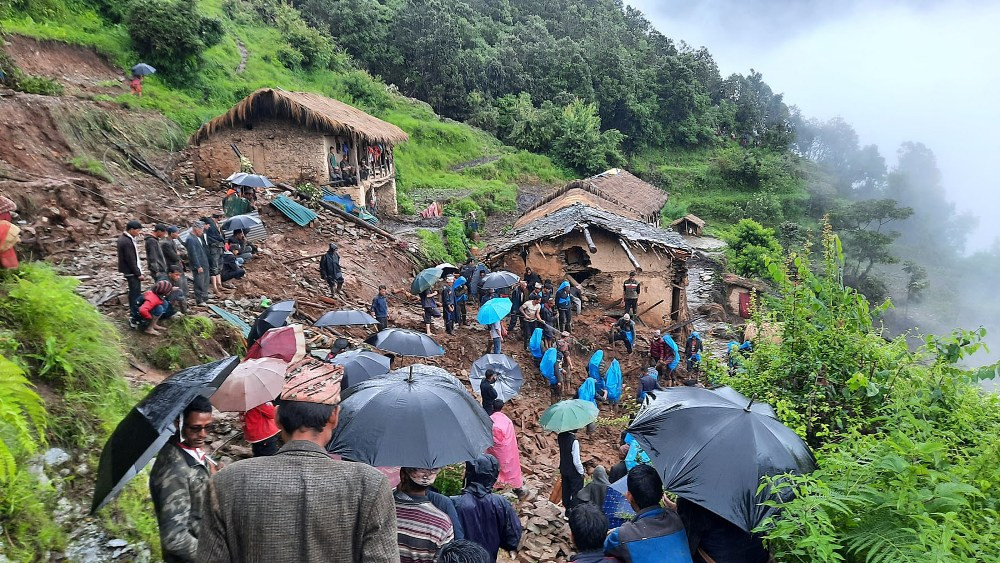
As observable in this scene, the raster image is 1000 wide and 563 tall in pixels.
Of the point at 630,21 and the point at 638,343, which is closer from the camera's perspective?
the point at 638,343

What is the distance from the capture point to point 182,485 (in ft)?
9.93

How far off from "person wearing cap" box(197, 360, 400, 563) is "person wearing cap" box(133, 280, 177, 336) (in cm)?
650

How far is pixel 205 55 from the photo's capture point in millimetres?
27766

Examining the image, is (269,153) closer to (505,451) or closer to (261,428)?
(261,428)

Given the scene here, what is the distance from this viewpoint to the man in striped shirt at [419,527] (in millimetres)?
2967

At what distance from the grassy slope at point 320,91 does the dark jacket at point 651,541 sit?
23.1 m

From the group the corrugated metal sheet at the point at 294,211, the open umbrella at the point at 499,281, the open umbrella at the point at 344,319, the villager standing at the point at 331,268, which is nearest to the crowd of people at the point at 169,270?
the villager standing at the point at 331,268

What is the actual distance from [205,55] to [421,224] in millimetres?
14766

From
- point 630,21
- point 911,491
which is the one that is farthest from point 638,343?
point 630,21

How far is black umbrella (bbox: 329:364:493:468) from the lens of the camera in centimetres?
374

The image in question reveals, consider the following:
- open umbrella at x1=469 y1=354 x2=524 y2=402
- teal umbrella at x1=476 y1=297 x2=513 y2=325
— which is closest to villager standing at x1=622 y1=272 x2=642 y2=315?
teal umbrella at x1=476 y1=297 x2=513 y2=325

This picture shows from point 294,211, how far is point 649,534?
48.5 ft

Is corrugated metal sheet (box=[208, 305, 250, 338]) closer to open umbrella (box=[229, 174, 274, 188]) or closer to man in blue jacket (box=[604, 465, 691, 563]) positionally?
open umbrella (box=[229, 174, 274, 188])

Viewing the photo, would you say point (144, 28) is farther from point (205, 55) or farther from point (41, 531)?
point (41, 531)
